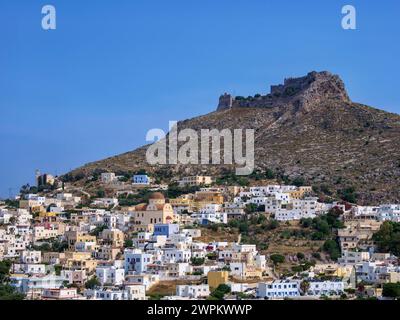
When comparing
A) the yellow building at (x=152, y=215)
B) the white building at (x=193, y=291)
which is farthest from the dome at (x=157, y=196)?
the white building at (x=193, y=291)

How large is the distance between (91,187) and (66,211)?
4.43 metres

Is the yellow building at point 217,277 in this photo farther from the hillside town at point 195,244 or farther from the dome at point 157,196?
the dome at point 157,196

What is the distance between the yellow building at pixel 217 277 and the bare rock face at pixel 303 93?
70.5ft

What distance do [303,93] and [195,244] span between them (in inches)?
712

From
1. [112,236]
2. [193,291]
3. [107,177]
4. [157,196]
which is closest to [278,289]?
[193,291]

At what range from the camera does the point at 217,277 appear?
867 inches

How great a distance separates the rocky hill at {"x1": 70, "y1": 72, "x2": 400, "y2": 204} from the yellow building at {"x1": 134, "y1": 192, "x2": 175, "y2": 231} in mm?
6647

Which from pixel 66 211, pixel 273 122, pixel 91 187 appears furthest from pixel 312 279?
pixel 273 122

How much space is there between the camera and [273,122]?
4325cm

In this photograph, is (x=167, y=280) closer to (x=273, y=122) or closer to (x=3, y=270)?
(x=3, y=270)

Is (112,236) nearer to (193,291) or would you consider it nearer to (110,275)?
(110,275)

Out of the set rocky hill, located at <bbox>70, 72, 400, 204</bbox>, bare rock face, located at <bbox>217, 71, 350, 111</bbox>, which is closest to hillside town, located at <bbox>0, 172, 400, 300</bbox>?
rocky hill, located at <bbox>70, 72, 400, 204</bbox>

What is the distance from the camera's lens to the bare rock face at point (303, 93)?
141ft

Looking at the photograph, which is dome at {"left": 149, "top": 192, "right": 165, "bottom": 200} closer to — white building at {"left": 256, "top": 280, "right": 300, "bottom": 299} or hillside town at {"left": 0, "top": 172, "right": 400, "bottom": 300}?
hillside town at {"left": 0, "top": 172, "right": 400, "bottom": 300}
